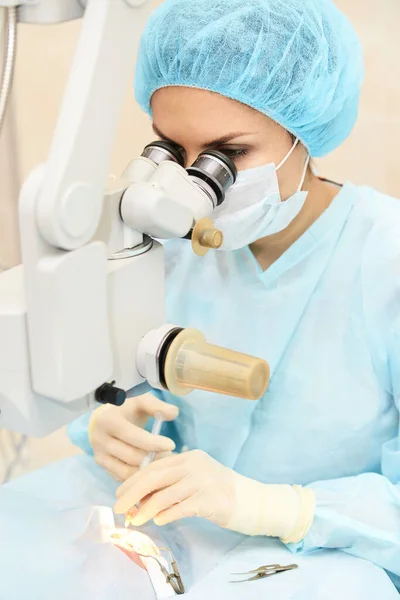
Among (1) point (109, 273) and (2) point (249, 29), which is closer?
(1) point (109, 273)

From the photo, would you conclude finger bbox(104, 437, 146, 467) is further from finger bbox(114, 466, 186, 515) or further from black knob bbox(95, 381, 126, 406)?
black knob bbox(95, 381, 126, 406)

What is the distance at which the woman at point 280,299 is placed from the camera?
1.20 m

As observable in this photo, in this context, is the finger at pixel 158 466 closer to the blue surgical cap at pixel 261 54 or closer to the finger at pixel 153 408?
the finger at pixel 153 408

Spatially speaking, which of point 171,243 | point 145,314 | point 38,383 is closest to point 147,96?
point 171,243

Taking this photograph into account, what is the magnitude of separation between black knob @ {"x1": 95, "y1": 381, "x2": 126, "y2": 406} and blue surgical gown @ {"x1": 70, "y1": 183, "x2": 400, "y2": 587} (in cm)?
53

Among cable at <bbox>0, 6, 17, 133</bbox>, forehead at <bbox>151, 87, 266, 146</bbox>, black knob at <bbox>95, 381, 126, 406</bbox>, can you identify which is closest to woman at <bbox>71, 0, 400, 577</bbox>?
forehead at <bbox>151, 87, 266, 146</bbox>

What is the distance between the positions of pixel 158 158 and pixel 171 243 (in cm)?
44

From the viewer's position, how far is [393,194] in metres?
1.94

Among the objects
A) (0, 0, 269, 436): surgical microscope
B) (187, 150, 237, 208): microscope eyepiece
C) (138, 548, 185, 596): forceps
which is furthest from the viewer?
(138, 548, 185, 596): forceps

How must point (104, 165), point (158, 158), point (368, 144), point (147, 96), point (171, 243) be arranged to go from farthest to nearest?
point (368, 144) → point (171, 243) → point (147, 96) → point (158, 158) → point (104, 165)

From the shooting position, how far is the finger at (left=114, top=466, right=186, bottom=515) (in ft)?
3.98

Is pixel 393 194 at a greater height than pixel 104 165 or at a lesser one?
lesser

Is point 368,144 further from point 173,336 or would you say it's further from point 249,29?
point 173,336

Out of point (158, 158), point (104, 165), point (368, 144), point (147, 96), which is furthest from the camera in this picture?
point (368, 144)
